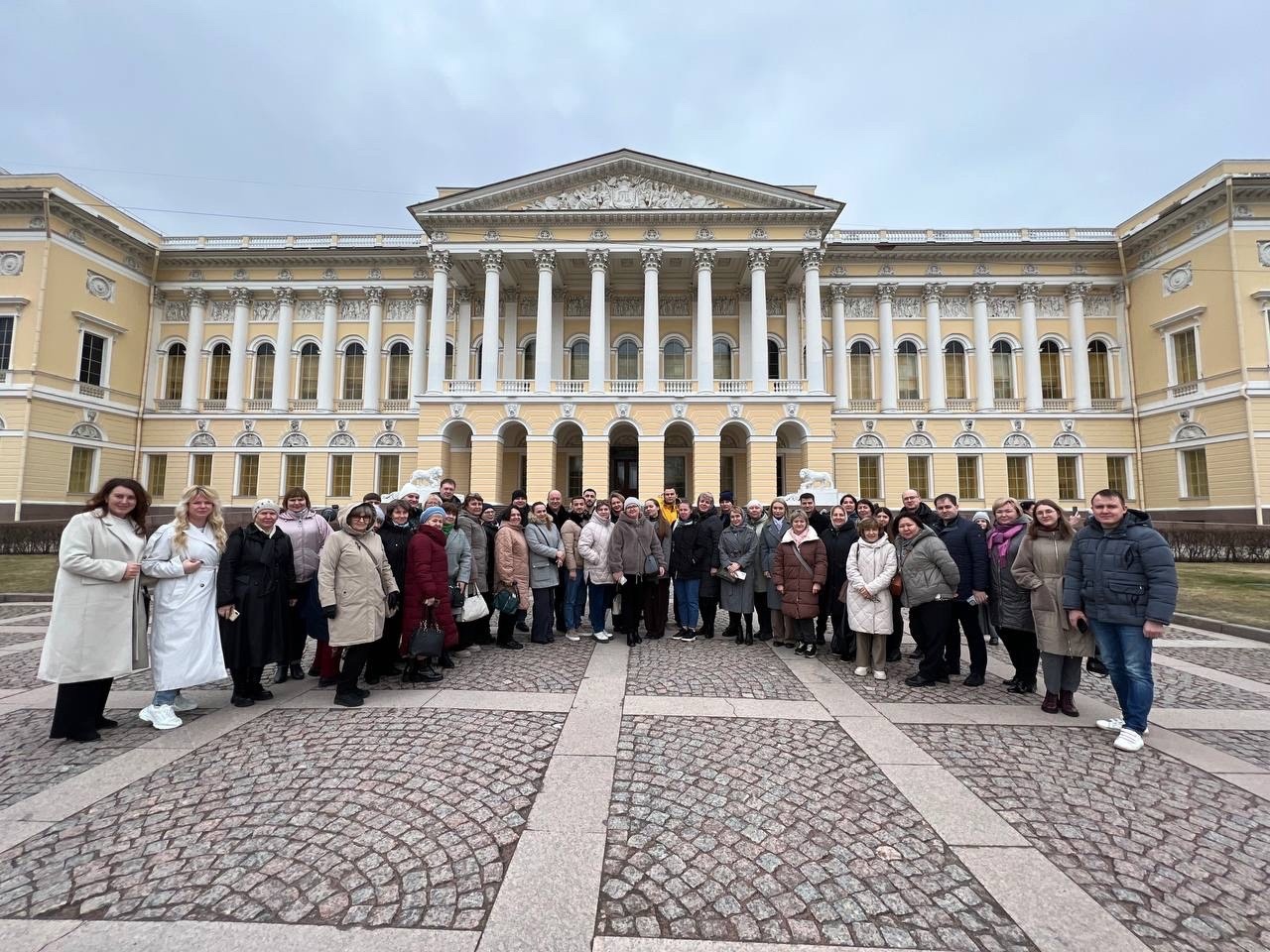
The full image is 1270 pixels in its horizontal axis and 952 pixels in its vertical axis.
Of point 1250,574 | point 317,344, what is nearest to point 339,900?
point 1250,574

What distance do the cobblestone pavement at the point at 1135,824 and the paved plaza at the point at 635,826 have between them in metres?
0.02

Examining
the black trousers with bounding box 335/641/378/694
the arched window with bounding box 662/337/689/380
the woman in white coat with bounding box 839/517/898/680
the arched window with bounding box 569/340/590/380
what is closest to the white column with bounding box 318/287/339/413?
the arched window with bounding box 569/340/590/380

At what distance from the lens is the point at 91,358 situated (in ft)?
79.9

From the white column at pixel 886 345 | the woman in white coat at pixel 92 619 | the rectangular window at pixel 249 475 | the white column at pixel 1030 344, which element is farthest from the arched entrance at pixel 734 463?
the woman in white coat at pixel 92 619

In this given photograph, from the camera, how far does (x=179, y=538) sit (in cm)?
438

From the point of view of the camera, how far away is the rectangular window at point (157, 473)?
26.6 meters

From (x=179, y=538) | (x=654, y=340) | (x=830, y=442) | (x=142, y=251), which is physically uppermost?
(x=142, y=251)

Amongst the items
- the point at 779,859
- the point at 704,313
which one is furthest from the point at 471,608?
the point at 704,313

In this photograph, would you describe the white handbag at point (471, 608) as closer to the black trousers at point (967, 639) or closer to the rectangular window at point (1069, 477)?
the black trousers at point (967, 639)

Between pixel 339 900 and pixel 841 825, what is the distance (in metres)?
2.39

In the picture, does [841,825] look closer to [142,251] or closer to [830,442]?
[830,442]

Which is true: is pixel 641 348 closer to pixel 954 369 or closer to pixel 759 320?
pixel 759 320

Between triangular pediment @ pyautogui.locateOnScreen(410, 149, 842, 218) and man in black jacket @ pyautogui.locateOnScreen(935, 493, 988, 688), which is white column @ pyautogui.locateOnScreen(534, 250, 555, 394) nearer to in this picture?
triangular pediment @ pyautogui.locateOnScreen(410, 149, 842, 218)

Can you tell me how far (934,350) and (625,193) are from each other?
16.7 m
